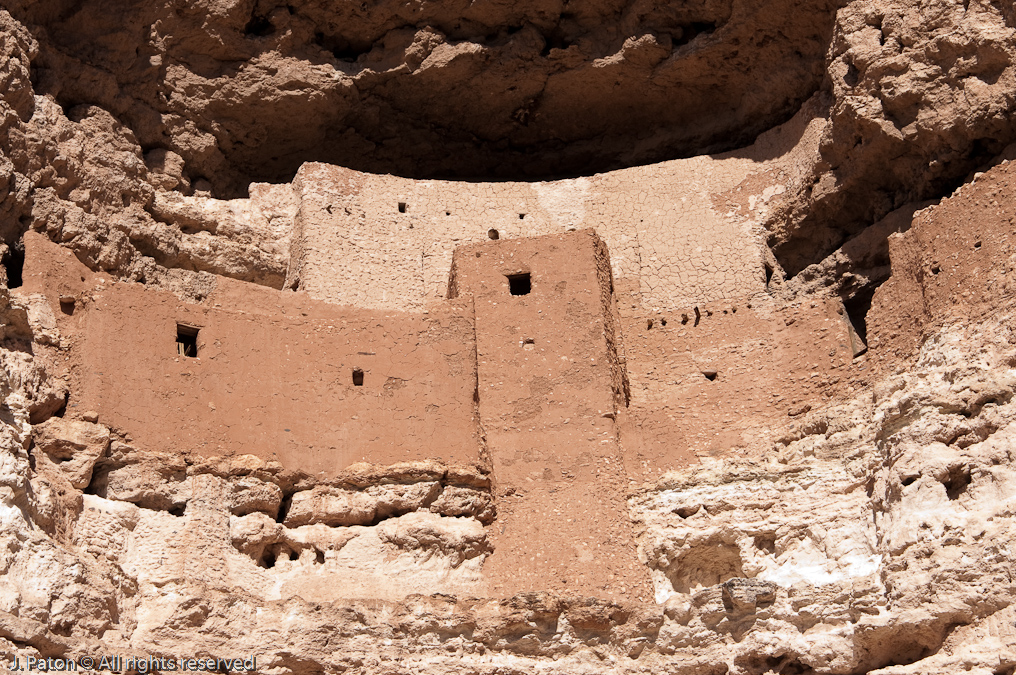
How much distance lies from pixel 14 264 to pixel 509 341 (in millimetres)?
5207

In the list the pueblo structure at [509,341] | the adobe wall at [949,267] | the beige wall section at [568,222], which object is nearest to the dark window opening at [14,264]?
the pueblo structure at [509,341]

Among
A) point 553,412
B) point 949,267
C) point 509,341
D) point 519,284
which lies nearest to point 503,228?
point 519,284

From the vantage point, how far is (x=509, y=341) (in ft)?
52.4

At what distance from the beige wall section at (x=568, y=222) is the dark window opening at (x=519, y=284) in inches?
49.2

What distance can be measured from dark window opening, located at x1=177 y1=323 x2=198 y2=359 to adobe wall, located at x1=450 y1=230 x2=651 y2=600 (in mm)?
2948

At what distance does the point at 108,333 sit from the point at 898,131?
8532mm

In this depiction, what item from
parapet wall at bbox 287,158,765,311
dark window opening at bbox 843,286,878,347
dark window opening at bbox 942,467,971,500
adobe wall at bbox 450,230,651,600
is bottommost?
dark window opening at bbox 942,467,971,500

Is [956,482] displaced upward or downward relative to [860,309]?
downward

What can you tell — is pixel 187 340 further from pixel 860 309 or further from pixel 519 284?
pixel 860 309

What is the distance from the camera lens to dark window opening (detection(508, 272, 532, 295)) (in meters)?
16.5

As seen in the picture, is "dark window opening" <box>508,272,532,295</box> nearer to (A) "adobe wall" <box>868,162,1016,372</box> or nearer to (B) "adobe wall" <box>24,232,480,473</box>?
(B) "adobe wall" <box>24,232,480,473</box>

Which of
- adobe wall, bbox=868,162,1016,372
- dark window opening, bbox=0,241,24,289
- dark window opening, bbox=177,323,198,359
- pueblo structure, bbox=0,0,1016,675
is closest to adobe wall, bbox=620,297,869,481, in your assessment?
pueblo structure, bbox=0,0,1016,675

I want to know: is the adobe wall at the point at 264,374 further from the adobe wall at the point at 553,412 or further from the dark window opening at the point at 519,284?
the dark window opening at the point at 519,284

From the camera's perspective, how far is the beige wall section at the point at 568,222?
57.3ft
